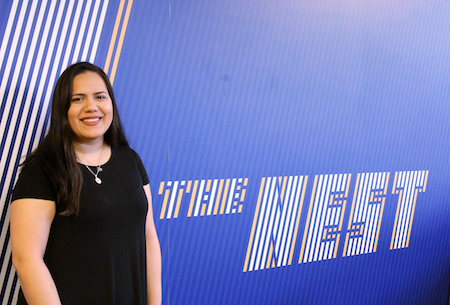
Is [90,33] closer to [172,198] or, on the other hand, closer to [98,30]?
[98,30]

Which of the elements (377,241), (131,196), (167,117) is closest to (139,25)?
(167,117)

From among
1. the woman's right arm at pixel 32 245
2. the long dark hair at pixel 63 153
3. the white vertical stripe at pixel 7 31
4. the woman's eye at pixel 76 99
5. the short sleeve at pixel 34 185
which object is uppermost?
the white vertical stripe at pixel 7 31

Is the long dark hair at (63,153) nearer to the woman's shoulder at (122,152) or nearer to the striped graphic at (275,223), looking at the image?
the woman's shoulder at (122,152)

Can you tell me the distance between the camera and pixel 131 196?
1277 mm

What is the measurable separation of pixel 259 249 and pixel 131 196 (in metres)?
0.97

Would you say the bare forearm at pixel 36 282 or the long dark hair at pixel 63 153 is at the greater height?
the long dark hair at pixel 63 153

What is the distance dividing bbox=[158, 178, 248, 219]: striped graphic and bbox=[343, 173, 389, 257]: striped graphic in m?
0.77

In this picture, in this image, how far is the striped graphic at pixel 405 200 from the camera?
244 centimetres

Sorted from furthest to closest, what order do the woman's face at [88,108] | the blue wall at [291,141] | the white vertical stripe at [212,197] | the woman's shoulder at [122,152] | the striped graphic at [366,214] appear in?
the striped graphic at [366,214] < the white vertical stripe at [212,197] < the blue wall at [291,141] < the woman's shoulder at [122,152] < the woman's face at [88,108]

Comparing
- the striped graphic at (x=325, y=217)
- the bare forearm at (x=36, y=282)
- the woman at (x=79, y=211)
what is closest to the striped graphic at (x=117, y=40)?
the woman at (x=79, y=211)

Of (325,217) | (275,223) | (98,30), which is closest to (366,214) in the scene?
(325,217)

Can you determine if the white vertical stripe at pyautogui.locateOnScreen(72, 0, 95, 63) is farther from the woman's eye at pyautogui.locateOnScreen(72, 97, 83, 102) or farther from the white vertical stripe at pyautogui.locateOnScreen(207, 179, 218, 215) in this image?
the white vertical stripe at pyautogui.locateOnScreen(207, 179, 218, 215)

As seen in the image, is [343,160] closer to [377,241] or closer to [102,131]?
[377,241]

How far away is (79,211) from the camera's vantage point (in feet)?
3.79
